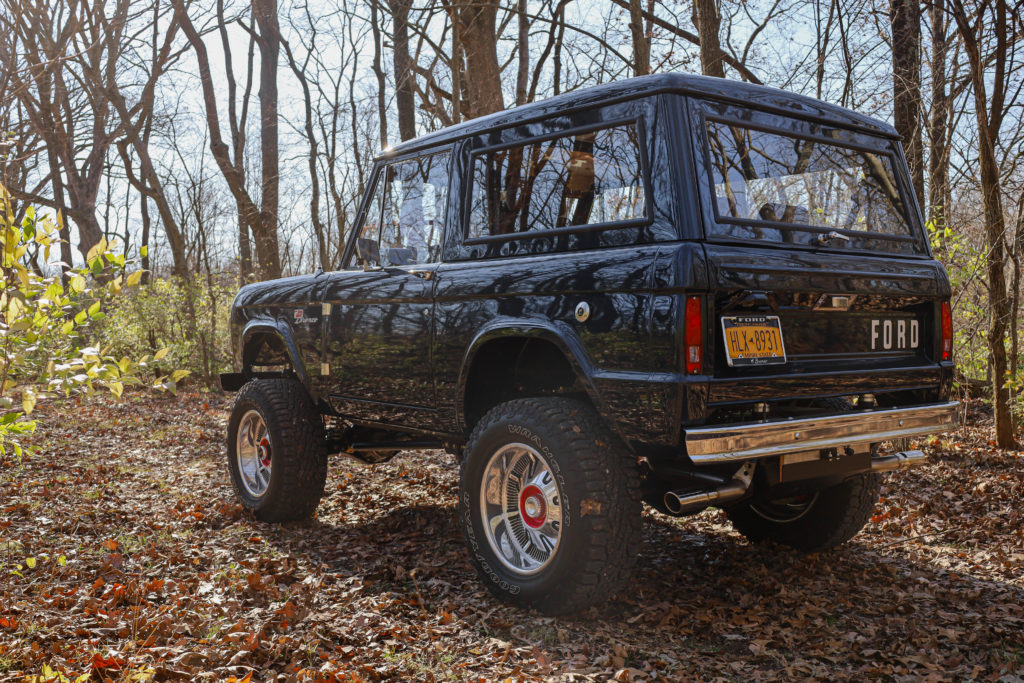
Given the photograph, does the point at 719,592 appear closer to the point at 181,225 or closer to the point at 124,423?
the point at 124,423

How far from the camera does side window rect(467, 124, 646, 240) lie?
368 centimetres

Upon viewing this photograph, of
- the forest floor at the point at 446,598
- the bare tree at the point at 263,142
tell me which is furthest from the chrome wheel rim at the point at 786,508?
the bare tree at the point at 263,142

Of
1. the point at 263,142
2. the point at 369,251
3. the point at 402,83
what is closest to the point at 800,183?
the point at 369,251

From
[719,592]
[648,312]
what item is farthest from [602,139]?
[719,592]

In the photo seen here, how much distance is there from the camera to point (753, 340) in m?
3.35

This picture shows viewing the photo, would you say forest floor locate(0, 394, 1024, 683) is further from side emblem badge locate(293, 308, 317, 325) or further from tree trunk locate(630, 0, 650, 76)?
tree trunk locate(630, 0, 650, 76)

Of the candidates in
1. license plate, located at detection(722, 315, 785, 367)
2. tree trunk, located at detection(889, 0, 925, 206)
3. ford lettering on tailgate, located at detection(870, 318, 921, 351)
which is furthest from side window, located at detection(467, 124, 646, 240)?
tree trunk, located at detection(889, 0, 925, 206)

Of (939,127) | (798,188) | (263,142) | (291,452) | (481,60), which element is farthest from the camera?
(263,142)

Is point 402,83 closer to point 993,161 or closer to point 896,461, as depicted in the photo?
point 993,161

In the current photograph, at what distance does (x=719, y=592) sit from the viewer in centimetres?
413

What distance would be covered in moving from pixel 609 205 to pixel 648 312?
67 cm

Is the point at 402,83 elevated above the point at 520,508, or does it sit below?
above

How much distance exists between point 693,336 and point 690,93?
1.11 m

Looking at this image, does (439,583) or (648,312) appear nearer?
(648,312)
